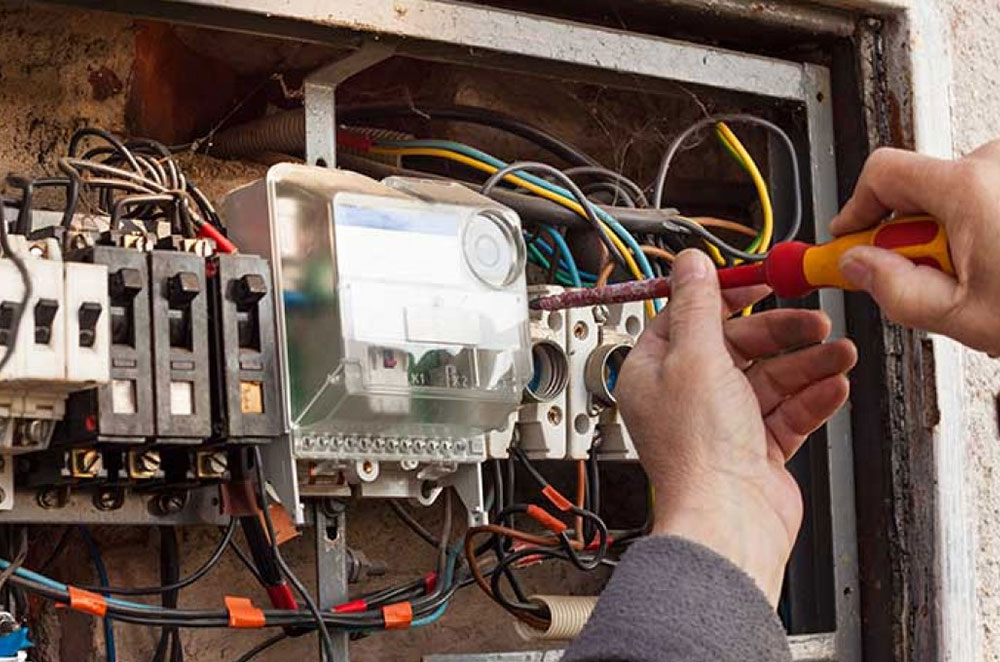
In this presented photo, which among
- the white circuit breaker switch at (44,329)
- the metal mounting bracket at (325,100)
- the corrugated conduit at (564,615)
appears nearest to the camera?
the white circuit breaker switch at (44,329)

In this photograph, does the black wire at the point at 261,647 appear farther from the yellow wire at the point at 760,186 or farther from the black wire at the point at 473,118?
the yellow wire at the point at 760,186

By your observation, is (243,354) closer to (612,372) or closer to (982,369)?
(612,372)

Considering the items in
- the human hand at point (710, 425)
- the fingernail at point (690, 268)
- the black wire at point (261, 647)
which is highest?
the fingernail at point (690, 268)

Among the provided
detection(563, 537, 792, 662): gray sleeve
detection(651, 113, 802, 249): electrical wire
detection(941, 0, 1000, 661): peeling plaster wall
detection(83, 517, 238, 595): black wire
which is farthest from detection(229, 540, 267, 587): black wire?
detection(941, 0, 1000, 661): peeling plaster wall

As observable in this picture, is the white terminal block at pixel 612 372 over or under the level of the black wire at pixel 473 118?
under

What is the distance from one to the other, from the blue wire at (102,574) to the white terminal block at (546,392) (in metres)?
0.42

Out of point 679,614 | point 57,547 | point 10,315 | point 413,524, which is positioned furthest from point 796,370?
point 57,547

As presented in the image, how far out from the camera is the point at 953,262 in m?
1.09

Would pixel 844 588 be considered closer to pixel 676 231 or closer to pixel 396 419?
pixel 676 231

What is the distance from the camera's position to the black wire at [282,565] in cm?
133

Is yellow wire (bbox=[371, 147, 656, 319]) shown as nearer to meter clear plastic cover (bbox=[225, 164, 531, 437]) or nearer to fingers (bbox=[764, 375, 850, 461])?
meter clear plastic cover (bbox=[225, 164, 531, 437])

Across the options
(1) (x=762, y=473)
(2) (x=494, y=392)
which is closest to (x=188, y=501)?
(2) (x=494, y=392)

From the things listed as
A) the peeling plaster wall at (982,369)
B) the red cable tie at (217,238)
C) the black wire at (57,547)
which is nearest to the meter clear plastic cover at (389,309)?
the red cable tie at (217,238)

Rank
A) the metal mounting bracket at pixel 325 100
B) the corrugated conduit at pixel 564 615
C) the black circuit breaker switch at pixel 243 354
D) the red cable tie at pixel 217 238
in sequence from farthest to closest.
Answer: the corrugated conduit at pixel 564 615 → the metal mounting bracket at pixel 325 100 → the red cable tie at pixel 217 238 → the black circuit breaker switch at pixel 243 354
